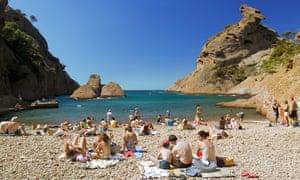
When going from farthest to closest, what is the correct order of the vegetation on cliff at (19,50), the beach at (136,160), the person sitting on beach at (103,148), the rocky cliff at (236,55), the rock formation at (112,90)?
the rocky cliff at (236,55) < the rock formation at (112,90) < the vegetation on cliff at (19,50) < the person sitting on beach at (103,148) < the beach at (136,160)

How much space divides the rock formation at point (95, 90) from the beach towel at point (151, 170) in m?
61.1

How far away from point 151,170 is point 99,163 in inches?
73.9

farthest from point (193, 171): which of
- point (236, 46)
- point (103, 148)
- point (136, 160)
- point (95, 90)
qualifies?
point (236, 46)

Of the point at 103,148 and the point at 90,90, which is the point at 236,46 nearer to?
the point at 90,90

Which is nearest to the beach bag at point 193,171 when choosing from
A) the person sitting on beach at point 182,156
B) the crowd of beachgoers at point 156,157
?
the crowd of beachgoers at point 156,157

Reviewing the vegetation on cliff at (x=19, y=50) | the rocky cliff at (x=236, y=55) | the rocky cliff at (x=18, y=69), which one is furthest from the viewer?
the rocky cliff at (x=236, y=55)

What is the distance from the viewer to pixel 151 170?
6.95 metres

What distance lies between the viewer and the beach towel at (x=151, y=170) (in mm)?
6578

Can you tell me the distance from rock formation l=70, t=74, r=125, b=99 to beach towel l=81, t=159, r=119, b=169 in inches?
2376

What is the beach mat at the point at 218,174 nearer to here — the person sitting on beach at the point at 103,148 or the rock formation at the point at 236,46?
the person sitting on beach at the point at 103,148

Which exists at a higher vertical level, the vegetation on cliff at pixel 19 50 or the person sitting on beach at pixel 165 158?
the vegetation on cliff at pixel 19 50

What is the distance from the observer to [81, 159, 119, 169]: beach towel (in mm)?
7410

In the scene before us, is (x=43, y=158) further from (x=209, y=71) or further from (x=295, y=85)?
(x=209, y=71)

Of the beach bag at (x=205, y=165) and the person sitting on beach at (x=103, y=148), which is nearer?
the beach bag at (x=205, y=165)
